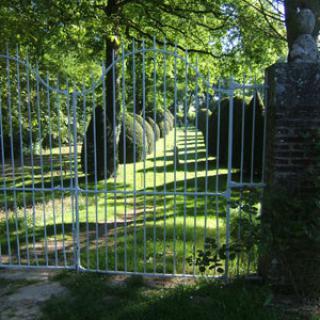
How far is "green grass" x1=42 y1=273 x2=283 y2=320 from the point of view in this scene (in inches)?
145

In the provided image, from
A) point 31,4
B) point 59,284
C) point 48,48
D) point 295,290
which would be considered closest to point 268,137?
point 295,290

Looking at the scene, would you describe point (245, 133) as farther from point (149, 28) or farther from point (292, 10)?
point (292, 10)

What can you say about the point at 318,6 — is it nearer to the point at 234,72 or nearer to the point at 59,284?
the point at 59,284

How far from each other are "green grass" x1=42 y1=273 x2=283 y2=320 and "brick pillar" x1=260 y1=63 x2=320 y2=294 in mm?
467

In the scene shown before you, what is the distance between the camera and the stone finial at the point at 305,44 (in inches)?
152

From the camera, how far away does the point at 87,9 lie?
6.96 metres

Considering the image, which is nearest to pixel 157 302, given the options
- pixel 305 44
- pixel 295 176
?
pixel 295 176

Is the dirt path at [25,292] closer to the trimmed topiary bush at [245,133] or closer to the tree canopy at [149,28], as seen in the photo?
the tree canopy at [149,28]

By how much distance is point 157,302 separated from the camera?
154 inches

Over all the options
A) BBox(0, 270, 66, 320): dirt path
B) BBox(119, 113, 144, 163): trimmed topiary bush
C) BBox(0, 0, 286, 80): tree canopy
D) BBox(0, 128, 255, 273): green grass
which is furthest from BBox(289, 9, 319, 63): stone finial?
BBox(119, 113, 144, 163): trimmed topiary bush

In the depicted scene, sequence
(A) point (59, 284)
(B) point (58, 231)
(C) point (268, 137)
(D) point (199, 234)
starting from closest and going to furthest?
(C) point (268, 137) < (A) point (59, 284) < (D) point (199, 234) < (B) point (58, 231)

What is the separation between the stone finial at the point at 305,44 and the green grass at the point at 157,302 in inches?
90.9

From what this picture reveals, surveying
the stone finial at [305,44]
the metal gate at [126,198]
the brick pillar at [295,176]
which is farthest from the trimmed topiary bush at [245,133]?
the brick pillar at [295,176]

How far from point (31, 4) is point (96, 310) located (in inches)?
208
